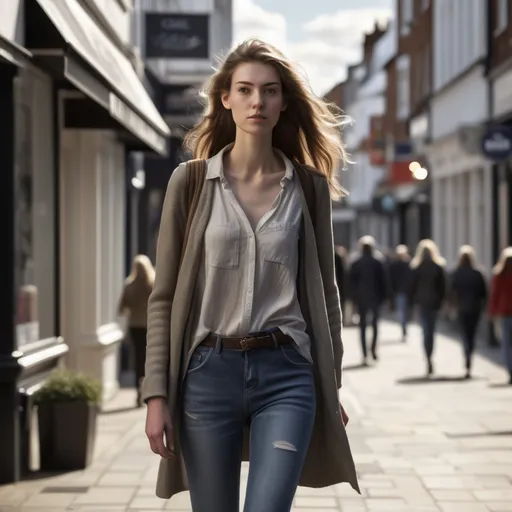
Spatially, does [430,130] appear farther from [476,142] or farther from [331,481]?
Result: [331,481]

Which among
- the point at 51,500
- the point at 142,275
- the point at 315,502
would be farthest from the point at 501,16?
the point at 51,500

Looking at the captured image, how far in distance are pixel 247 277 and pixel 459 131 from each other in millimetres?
22696

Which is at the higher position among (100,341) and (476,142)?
(476,142)

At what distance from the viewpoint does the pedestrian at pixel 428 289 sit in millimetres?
18484

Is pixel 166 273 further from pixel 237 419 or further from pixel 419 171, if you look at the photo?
pixel 419 171

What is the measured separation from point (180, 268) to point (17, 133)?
5499 millimetres

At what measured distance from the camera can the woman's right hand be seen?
3.94 meters

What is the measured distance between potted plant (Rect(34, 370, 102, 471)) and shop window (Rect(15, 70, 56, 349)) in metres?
0.42

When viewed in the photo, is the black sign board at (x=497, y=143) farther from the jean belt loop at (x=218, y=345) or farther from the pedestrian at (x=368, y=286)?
the jean belt loop at (x=218, y=345)

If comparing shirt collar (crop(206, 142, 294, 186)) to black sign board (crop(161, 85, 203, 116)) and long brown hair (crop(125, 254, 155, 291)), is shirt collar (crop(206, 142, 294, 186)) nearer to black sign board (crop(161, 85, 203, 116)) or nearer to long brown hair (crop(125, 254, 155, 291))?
long brown hair (crop(125, 254, 155, 291))

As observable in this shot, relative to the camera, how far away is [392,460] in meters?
10.3

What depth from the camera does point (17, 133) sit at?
9320mm

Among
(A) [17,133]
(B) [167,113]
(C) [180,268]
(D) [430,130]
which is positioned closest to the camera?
(C) [180,268]

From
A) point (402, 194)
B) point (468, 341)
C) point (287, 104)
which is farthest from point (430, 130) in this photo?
point (287, 104)
